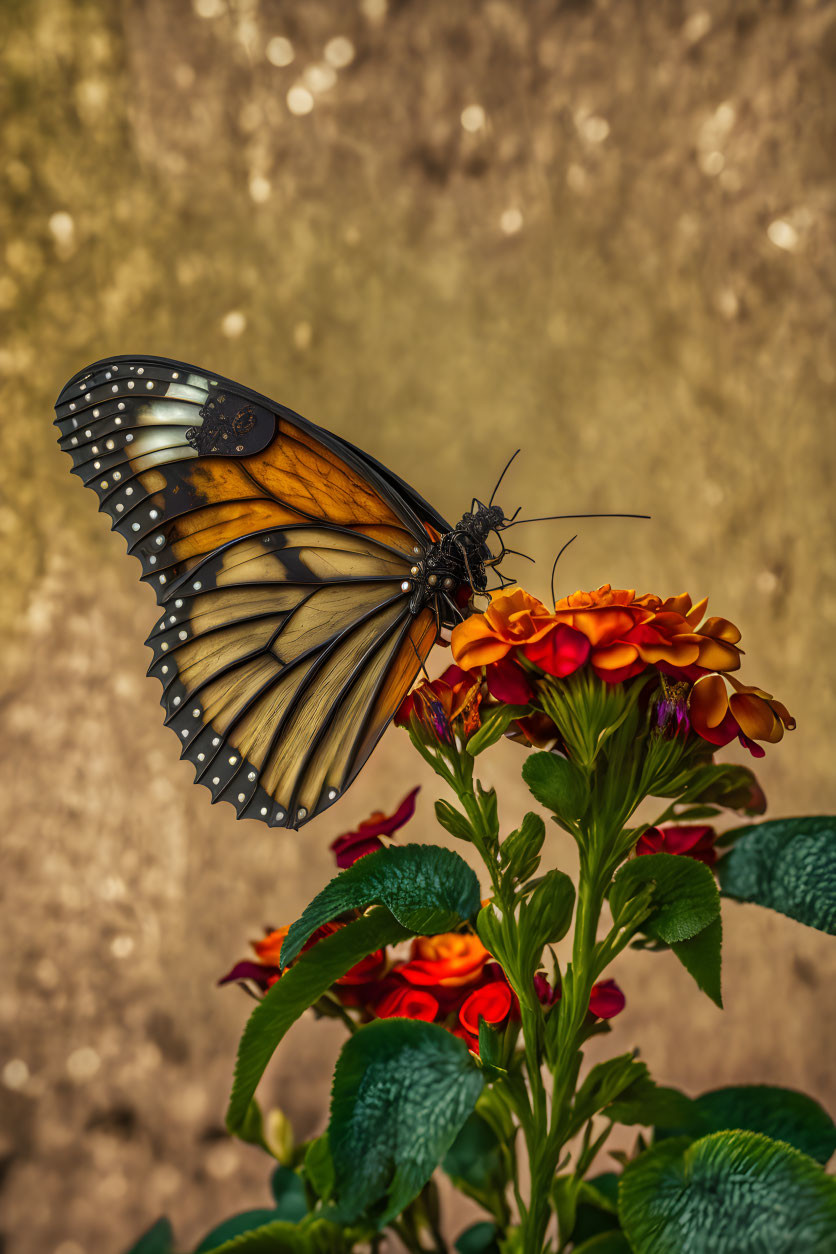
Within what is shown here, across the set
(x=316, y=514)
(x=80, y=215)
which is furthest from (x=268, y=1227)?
(x=80, y=215)

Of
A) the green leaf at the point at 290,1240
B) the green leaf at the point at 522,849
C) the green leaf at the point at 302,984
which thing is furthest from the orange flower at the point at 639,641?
the green leaf at the point at 290,1240

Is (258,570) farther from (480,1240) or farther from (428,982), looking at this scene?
(480,1240)

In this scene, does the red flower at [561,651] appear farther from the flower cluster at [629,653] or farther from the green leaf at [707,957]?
the green leaf at [707,957]

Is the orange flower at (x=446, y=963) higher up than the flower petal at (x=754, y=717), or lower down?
lower down

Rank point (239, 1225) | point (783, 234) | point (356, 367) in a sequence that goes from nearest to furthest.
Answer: point (239, 1225)
point (783, 234)
point (356, 367)

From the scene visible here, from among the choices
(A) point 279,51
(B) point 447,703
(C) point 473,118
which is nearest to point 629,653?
(B) point 447,703
